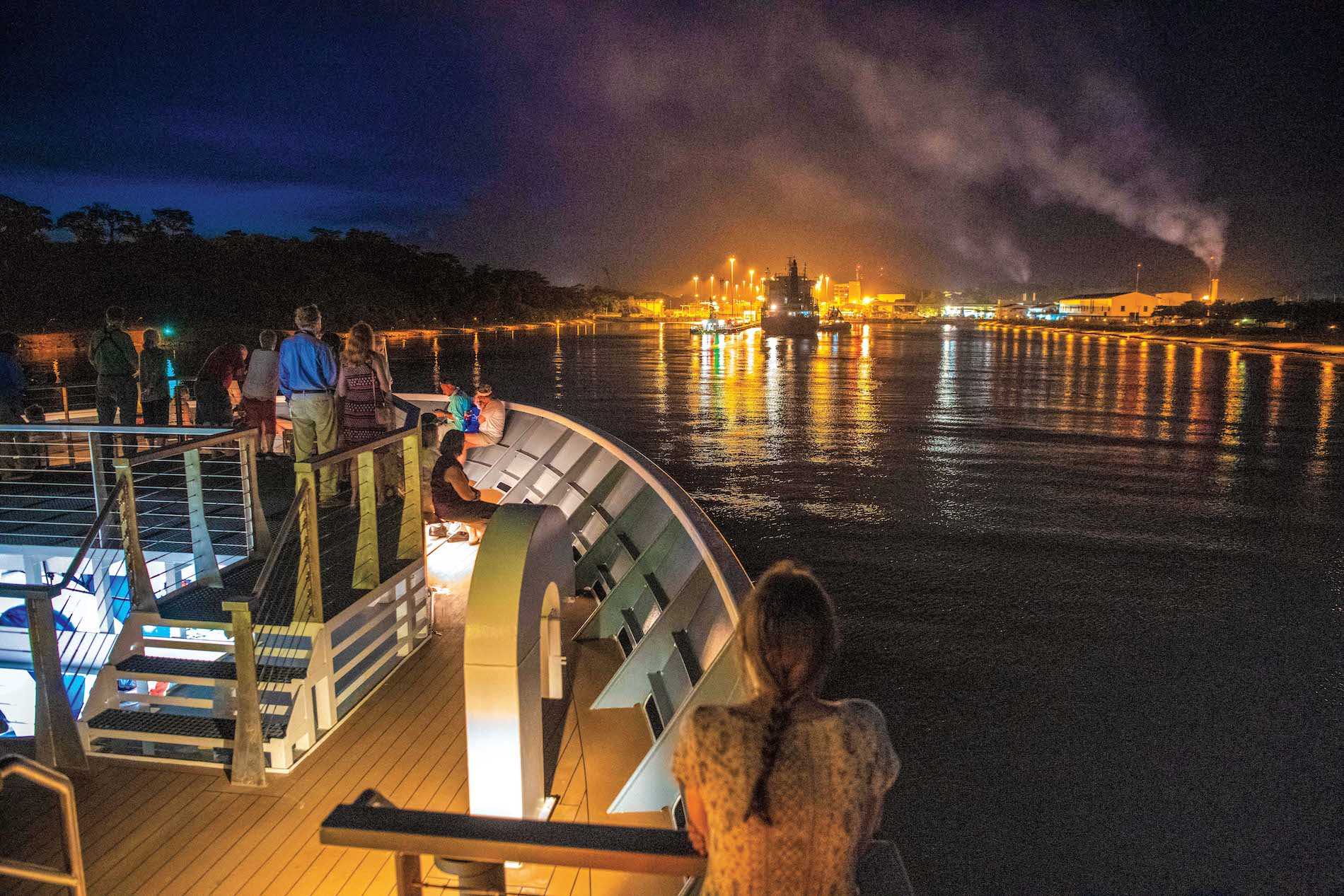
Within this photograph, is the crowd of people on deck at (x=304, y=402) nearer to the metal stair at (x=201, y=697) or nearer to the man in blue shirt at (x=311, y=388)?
the man in blue shirt at (x=311, y=388)

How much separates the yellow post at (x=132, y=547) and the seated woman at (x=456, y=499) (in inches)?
104

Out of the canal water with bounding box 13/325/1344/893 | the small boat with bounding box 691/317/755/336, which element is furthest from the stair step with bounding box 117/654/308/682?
the small boat with bounding box 691/317/755/336

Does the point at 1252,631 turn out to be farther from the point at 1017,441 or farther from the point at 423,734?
the point at 1017,441

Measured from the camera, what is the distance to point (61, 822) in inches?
103

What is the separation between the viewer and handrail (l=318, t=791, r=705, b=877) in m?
1.70

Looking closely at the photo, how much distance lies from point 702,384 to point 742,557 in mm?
27022

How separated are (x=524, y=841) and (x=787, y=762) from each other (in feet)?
1.82

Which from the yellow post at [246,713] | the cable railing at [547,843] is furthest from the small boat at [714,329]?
the cable railing at [547,843]

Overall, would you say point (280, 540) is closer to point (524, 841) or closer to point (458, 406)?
point (524, 841)

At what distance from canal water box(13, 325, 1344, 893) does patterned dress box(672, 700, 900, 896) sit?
13.3 ft

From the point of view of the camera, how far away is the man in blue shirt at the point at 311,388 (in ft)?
23.6

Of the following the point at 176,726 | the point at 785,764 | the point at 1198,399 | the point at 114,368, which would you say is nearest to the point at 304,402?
the point at 176,726

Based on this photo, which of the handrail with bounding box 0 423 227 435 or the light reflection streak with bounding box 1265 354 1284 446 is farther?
the light reflection streak with bounding box 1265 354 1284 446

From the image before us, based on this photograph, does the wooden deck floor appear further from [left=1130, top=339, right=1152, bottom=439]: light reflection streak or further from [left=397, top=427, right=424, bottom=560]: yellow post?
[left=1130, top=339, right=1152, bottom=439]: light reflection streak
